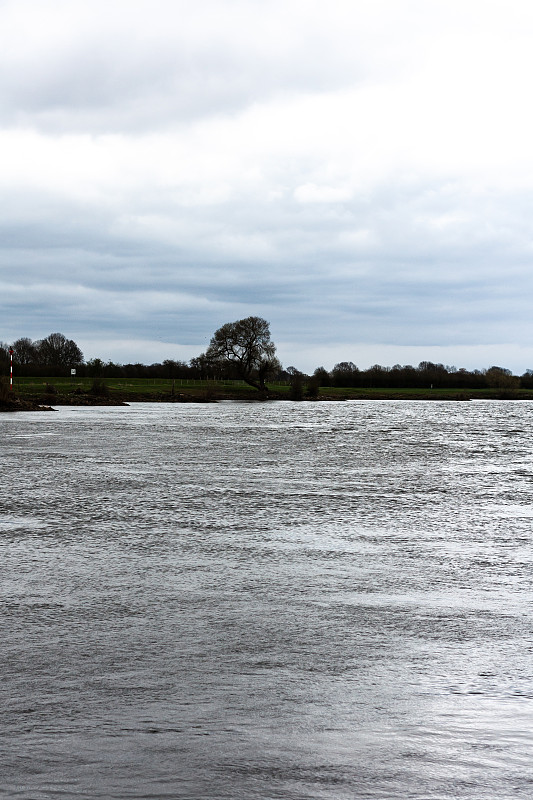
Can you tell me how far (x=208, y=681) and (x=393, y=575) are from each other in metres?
3.55

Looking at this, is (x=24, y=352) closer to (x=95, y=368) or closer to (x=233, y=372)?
(x=95, y=368)

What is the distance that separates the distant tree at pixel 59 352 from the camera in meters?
128

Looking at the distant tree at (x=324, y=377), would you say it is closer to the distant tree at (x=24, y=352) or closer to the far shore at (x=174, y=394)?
the far shore at (x=174, y=394)

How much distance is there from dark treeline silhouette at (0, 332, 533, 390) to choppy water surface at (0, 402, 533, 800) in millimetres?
86728

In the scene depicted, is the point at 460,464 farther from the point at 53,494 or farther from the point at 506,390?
the point at 506,390

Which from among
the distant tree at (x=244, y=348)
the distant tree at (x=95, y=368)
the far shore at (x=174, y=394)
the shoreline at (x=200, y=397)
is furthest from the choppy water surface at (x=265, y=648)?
the distant tree at (x=95, y=368)

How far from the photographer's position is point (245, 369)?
335 feet

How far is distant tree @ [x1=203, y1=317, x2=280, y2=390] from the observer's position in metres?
100

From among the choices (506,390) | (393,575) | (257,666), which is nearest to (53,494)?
(393,575)

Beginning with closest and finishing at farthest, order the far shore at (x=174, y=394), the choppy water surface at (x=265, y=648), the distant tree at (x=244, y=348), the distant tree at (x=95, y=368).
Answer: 1. the choppy water surface at (x=265, y=648)
2. the far shore at (x=174, y=394)
3. the distant tree at (x=244, y=348)
4. the distant tree at (x=95, y=368)

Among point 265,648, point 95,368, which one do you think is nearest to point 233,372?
point 95,368

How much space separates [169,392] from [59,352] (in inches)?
1521

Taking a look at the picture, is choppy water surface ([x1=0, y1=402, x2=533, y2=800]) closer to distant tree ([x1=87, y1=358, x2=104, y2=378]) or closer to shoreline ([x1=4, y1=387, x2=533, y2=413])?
shoreline ([x1=4, y1=387, x2=533, y2=413])

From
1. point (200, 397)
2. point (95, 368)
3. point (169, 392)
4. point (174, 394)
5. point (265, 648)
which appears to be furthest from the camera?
point (95, 368)
